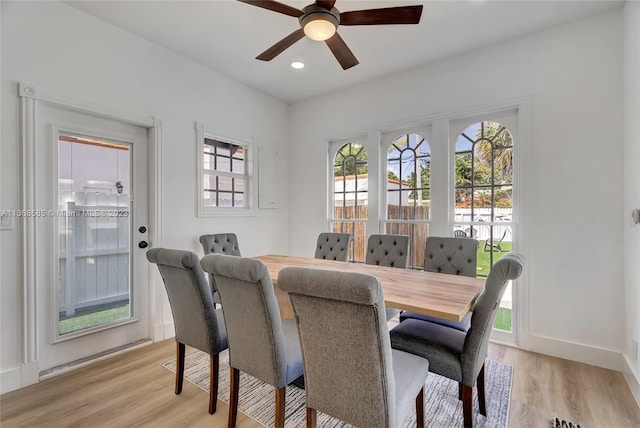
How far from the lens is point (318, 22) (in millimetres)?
1872

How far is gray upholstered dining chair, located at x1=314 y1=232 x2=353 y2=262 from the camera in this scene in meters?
3.25

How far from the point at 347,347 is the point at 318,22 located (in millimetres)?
1846

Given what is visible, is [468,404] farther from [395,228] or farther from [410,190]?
[410,190]

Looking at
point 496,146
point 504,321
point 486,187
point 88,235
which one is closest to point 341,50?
point 496,146

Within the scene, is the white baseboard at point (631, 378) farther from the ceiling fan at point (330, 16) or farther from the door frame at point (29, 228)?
the door frame at point (29, 228)

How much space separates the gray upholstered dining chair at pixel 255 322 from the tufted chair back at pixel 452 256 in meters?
1.57

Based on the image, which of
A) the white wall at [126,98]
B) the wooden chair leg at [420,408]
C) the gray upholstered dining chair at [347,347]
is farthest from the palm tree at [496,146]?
the white wall at [126,98]

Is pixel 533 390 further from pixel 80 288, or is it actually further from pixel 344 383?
pixel 80 288

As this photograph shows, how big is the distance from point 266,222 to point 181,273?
2463mm

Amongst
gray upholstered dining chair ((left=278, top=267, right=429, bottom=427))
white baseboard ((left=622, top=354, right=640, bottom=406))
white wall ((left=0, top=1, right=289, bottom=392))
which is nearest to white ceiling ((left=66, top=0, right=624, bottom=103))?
white wall ((left=0, top=1, right=289, bottom=392))

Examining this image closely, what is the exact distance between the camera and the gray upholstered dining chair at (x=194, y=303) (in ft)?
5.78

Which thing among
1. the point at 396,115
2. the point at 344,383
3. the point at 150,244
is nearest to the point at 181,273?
the point at 344,383

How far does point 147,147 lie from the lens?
119 inches

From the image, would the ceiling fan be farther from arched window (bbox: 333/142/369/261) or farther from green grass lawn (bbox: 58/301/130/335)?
green grass lawn (bbox: 58/301/130/335)
